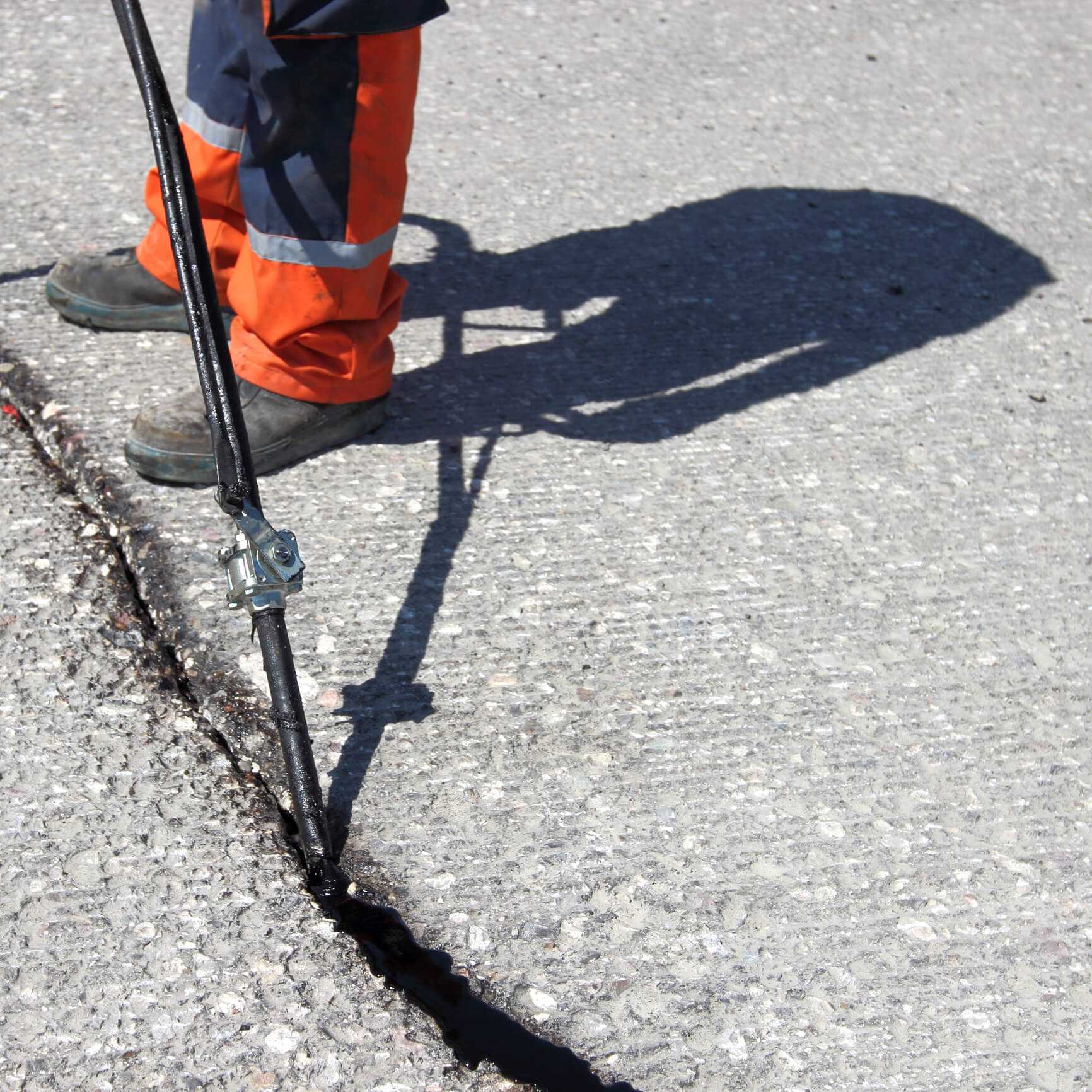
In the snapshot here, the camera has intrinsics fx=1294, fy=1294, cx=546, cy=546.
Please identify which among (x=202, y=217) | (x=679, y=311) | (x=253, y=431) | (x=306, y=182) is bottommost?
(x=679, y=311)

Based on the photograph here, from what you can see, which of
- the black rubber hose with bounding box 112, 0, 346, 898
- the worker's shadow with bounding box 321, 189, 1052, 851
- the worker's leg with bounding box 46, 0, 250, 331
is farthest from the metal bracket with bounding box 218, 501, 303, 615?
the worker's leg with bounding box 46, 0, 250, 331

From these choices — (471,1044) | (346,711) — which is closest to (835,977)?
(471,1044)

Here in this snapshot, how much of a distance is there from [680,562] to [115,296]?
3.87 feet

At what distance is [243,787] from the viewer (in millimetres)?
1613

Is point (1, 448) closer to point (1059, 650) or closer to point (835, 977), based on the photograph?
point (835, 977)

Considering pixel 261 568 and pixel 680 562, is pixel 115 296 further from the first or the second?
pixel 680 562

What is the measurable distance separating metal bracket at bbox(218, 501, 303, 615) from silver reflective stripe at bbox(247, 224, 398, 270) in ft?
1.92

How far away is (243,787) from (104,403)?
921 millimetres

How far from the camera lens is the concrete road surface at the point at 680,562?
1.48m

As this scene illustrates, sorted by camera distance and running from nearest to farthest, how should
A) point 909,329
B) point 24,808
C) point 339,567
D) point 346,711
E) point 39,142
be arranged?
1. point 24,808
2. point 346,711
3. point 339,567
4. point 909,329
5. point 39,142

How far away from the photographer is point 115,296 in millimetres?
2410

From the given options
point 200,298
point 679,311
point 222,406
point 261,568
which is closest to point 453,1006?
point 261,568

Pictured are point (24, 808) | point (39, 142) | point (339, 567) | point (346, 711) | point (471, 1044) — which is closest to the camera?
point (471, 1044)

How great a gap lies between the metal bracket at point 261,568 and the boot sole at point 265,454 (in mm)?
423
